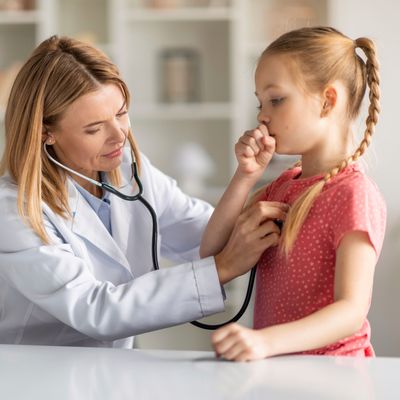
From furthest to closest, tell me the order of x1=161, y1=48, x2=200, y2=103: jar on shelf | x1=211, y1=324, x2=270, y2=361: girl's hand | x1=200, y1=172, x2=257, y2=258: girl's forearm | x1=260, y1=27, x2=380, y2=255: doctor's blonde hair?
x1=161, y1=48, x2=200, y2=103: jar on shelf < x1=200, y1=172, x2=257, y2=258: girl's forearm < x1=260, y1=27, x2=380, y2=255: doctor's blonde hair < x1=211, y1=324, x2=270, y2=361: girl's hand

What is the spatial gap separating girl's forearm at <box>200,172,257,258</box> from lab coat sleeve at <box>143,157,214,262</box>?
1.26ft

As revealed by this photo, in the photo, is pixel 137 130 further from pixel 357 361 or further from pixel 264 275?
pixel 357 361

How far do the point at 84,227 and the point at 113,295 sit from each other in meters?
0.29

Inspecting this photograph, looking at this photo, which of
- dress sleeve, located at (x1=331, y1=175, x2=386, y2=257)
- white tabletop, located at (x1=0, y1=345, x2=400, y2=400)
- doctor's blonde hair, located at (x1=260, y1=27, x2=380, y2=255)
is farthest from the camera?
doctor's blonde hair, located at (x1=260, y1=27, x2=380, y2=255)

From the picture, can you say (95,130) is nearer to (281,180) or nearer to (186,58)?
(281,180)

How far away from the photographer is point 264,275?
1463mm

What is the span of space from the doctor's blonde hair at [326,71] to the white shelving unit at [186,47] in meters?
2.42

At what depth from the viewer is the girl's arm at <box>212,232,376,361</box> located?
1.14 m

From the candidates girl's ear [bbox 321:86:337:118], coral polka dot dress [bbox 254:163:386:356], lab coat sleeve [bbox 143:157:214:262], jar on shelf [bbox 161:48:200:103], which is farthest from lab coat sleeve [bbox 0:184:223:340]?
jar on shelf [bbox 161:48:200:103]

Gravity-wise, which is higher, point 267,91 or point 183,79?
point 267,91

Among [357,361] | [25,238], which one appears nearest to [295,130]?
[357,361]

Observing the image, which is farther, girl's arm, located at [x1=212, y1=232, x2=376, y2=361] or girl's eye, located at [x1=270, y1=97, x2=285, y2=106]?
girl's eye, located at [x1=270, y1=97, x2=285, y2=106]

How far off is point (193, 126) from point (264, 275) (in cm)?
282

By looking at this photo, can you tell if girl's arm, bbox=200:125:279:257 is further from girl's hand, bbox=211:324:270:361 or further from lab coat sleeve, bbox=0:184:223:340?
girl's hand, bbox=211:324:270:361
